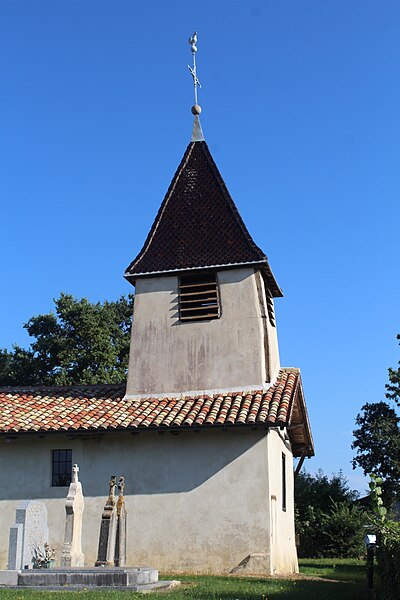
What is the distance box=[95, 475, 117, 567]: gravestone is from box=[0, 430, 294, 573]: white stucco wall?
2.01 m

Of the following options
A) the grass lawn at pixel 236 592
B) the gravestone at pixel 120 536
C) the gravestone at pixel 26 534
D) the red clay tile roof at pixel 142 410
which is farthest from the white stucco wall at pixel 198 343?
the grass lawn at pixel 236 592

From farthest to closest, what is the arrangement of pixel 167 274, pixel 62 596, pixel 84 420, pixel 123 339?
pixel 123 339
pixel 167 274
pixel 84 420
pixel 62 596

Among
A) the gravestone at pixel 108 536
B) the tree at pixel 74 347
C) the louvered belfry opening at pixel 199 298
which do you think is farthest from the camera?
the tree at pixel 74 347

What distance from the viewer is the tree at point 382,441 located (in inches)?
1672

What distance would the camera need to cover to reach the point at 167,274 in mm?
22047

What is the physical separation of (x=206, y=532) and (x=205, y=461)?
171 centimetres

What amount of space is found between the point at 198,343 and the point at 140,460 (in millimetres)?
3617

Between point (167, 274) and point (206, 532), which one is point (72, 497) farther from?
point (167, 274)

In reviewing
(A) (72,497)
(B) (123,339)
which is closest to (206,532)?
(A) (72,497)

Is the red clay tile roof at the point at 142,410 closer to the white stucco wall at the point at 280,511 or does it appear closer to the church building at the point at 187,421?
the church building at the point at 187,421

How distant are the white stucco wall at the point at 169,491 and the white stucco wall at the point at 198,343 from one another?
6.17 feet

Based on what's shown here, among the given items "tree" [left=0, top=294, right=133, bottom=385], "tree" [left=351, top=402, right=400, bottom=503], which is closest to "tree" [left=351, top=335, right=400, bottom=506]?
"tree" [left=351, top=402, right=400, bottom=503]

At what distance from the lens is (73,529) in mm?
17266

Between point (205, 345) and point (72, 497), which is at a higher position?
point (205, 345)
